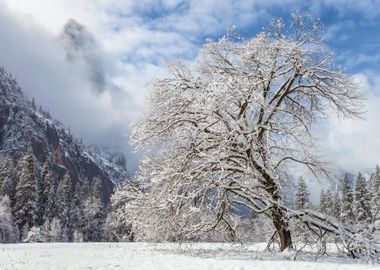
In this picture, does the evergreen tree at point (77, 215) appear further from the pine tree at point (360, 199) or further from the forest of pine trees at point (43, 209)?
the pine tree at point (360, 199)

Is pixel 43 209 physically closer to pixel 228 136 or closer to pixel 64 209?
pixel 64 209

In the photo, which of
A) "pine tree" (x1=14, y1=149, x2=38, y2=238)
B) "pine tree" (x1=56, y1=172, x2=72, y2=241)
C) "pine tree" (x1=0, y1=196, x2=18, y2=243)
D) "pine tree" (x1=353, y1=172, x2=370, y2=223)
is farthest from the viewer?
"pine tree" (x1=56, y1=172, x2=72, y2=241)

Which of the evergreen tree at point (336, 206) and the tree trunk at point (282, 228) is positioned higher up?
the evergreen tree at point (336, 206)

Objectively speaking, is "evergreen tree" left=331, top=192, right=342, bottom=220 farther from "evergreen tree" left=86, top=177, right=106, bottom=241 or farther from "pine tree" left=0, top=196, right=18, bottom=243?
"pine tree" left=0, top=196, right=18, bottom=243

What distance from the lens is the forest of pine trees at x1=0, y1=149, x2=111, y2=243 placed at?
233 ft

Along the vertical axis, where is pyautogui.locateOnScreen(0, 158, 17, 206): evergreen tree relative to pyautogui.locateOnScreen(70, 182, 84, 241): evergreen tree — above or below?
above

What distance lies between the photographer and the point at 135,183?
66.1ft

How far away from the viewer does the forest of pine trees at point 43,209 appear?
7100 centimetres

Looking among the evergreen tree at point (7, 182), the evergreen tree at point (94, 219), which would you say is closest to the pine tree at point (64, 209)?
the evergreen tree at point (94, 219)

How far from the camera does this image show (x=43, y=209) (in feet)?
276

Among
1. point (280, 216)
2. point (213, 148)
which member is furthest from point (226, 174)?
point (280, 216)

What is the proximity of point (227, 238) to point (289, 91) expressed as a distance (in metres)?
7.26

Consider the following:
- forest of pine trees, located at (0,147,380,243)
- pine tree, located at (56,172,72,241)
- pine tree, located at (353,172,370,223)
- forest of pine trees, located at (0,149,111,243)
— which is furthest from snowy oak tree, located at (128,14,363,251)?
pine tree, located at (56,172,72,241)

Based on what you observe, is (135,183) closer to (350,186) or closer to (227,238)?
(227,238)
